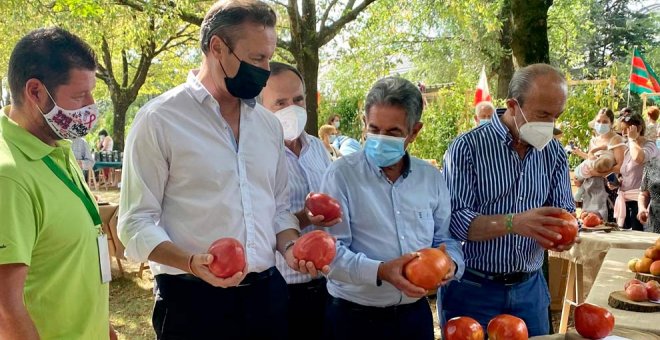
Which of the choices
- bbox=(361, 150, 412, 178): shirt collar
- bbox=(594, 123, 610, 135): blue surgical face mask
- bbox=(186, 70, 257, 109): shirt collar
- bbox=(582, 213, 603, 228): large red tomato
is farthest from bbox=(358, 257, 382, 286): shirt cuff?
bbox=(594, 123, 610, 135): blue surgical face mask

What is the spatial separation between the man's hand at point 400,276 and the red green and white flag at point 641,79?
45.6 feet

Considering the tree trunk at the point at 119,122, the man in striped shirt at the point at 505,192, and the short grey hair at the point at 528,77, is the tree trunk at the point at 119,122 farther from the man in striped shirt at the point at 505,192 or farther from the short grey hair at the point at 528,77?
the short grey hair at the point at 528,77

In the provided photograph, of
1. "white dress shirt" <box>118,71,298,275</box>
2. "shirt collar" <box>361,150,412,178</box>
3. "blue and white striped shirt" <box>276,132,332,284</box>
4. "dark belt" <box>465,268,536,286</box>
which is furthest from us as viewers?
"dark belt" <box>465,268,536,286</box>

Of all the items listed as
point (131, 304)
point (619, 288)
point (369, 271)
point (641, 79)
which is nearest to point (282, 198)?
point (369, 271)

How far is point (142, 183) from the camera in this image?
6.74 ft

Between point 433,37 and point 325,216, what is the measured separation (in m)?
19.2

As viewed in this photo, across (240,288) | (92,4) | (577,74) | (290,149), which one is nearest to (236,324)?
(240,288)

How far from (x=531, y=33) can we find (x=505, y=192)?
2721 millimetres

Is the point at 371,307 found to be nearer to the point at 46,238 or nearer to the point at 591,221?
the point at 46,238

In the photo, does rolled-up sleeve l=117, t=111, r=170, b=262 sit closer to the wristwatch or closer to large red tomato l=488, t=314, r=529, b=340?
the wristwatch

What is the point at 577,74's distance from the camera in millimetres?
36062

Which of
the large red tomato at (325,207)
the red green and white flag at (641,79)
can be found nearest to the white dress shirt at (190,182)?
the large red tomato at (325,207)

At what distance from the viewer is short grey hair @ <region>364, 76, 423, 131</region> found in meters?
2.52

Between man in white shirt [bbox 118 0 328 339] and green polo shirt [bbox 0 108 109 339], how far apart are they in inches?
7.0
